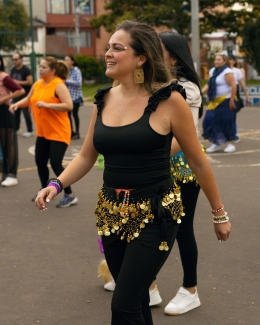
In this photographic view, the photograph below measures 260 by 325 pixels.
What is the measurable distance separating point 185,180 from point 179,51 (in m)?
0.86

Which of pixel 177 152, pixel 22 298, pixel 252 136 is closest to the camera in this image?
pixel 177 152

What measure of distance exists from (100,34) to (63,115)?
58194 millimetres

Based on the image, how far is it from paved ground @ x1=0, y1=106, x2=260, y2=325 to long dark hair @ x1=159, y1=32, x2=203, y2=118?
5.49 ft

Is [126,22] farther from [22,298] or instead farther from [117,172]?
[22,298]

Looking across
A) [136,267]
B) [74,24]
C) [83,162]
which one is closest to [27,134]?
[83,162]

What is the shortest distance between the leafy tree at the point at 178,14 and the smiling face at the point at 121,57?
37.7 m

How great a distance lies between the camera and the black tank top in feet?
10.9

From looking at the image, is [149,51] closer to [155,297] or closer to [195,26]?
[155,297]

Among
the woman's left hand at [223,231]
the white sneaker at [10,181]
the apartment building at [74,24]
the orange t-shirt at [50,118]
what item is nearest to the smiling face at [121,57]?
the woman's left hand at [223,231]

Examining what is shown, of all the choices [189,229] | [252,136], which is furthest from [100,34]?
[189,229]

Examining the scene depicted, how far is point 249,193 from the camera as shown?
28.4ft

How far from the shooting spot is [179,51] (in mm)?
4461

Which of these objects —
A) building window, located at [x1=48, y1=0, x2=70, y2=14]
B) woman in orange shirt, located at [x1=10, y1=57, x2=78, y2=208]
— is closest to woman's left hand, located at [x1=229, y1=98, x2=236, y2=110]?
woman in orange shirt, located at [x1=10, y1=57, x2=78, y2=208]

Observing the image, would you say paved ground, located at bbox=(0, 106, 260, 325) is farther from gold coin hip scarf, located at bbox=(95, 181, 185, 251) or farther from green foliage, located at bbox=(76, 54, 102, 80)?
green foliage, located at bbox=(76, 54, 102, 80)
